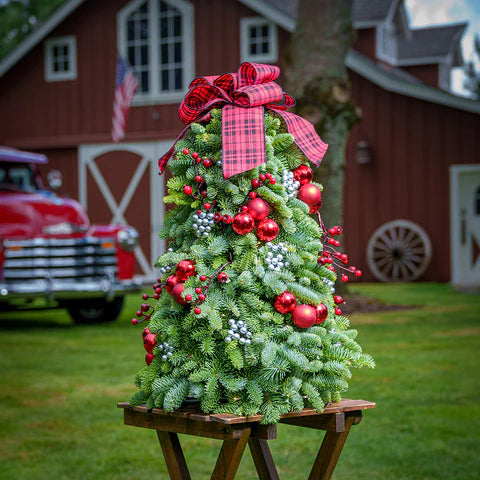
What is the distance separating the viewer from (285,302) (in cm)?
279

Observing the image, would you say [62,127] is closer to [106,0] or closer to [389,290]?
[106,0]

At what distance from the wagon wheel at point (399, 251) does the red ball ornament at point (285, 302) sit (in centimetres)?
1404

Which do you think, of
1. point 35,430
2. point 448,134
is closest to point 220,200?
point 35,430

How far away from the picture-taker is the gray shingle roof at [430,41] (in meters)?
22.6

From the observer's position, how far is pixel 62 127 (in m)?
19.0

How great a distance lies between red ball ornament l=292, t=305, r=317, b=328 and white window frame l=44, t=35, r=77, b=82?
55.6 feet

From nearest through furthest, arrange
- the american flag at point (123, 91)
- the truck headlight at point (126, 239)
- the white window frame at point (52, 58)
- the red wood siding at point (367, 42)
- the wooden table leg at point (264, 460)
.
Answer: the wooden table leg at point (264, 460) → the truck headlight at point (126, 239) → the american flag at point (123, 91) → the white window frame at point (52, 58) → the red wood siding at point (367, 42)

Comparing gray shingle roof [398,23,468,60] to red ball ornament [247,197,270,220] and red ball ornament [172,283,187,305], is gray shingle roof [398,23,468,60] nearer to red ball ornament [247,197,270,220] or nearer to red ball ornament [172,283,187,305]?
red ball ornament [247,197,270,220]

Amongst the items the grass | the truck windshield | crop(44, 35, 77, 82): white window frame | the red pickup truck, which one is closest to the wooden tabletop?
the grass

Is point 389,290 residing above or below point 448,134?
below

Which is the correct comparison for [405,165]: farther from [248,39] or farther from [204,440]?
[204,440]

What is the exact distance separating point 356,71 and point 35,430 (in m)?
12.6

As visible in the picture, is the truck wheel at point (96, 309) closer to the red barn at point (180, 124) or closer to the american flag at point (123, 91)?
the american flag at point (123, 91)

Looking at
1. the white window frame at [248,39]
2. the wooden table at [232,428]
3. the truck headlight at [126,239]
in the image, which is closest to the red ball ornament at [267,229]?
the wooden table at [232,428]
